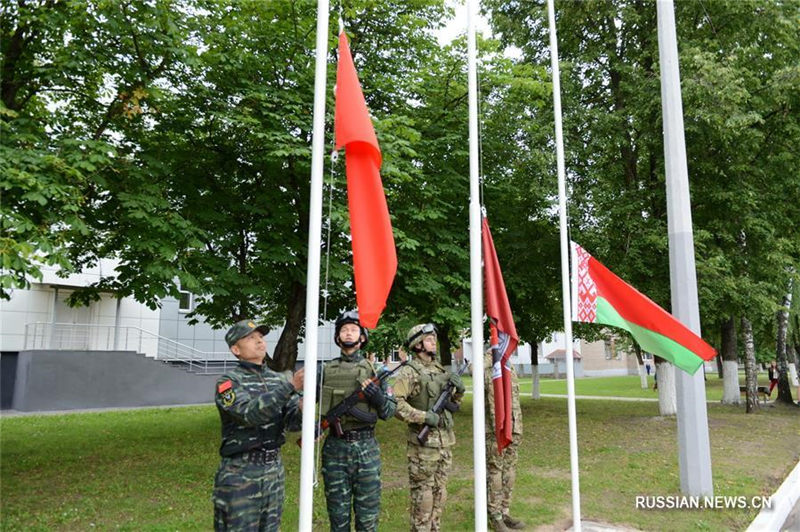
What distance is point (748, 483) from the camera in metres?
7.94

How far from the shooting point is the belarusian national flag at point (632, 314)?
5301 millimetres

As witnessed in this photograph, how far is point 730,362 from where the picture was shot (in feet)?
60.2

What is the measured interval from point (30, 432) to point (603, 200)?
575 inches

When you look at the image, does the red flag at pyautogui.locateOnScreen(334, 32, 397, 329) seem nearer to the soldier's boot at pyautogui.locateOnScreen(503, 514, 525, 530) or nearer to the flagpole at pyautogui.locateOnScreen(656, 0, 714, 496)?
the soldier's boot at pyautogui.locateOnScreen(503, 514, 525, 530)

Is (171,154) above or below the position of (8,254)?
above

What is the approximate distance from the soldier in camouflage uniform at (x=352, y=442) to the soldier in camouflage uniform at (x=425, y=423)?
495 millimetres

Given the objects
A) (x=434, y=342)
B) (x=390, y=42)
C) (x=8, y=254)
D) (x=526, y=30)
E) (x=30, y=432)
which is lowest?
(x=30, y=432)

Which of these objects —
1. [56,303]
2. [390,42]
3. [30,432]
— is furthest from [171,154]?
[56,303]

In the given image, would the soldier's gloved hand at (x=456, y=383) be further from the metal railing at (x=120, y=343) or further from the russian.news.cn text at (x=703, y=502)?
the metal railing at (x=120, y=343)

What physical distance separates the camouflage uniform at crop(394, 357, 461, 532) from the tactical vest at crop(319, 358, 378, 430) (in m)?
0.50

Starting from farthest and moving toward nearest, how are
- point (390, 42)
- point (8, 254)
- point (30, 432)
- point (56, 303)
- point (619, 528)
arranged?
point (56, 303) → point (30, 432) → point (390, 42) → point (619, 528) → point (8, 254)

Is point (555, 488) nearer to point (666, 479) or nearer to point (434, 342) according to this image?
point (666, 479)

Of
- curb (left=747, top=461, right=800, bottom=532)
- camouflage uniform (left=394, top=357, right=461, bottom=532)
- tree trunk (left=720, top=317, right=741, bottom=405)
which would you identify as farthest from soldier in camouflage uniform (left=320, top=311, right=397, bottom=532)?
tree trunk (left=720, top=317, right=741, bottom=405)

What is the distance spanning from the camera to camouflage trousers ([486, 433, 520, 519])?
591cm
